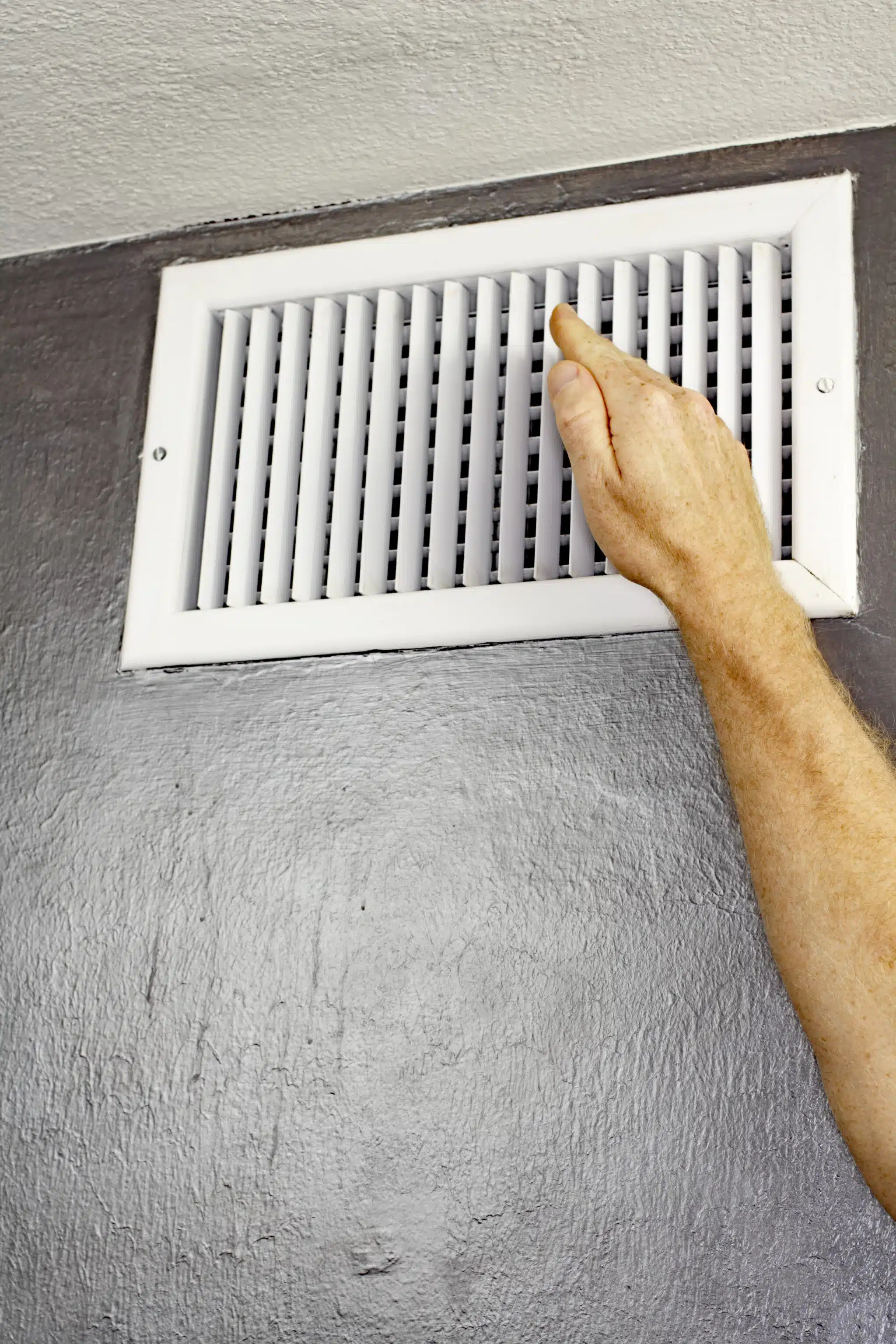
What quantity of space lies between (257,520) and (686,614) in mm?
438

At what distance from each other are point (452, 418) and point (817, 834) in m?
0.51

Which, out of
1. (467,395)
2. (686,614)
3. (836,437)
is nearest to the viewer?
(686,614)

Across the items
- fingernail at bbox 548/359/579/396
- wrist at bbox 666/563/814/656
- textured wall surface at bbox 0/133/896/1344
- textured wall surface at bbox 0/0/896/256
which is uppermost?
textured wall surface at bbox 0/0/896/256

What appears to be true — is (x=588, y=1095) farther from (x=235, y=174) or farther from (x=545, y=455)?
(x=235, y=174)

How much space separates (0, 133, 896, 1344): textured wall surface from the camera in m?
0.95

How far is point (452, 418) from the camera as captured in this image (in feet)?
3.83

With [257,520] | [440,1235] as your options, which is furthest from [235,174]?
[440,1235]

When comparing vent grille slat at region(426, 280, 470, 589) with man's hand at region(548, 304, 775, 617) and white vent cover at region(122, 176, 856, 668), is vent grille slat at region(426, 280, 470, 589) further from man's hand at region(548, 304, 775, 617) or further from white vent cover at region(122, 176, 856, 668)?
man's hand at region(548, 304, 775, 617)

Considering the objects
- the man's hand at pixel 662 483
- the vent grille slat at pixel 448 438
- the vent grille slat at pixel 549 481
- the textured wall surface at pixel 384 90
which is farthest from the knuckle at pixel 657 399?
the textured wall surface at pixel 384 90

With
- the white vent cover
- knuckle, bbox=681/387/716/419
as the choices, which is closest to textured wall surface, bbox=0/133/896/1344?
the white vent cover

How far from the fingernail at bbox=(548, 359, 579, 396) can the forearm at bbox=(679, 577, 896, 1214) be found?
0.70 feet

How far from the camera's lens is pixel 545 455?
3.70ft

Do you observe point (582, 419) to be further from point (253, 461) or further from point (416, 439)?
point (253, 461)

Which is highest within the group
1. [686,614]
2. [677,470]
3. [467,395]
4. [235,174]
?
[235,174]
